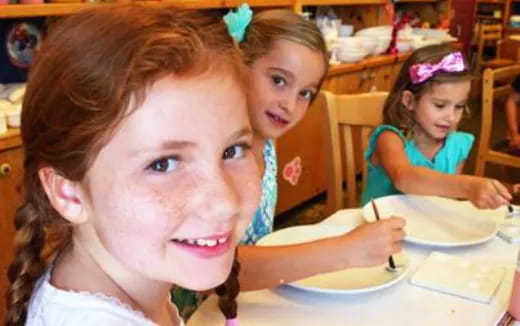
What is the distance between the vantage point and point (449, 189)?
142cm

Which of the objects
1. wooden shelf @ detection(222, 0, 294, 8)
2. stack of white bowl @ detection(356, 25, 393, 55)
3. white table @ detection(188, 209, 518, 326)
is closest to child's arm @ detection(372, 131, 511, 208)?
white table @ detection(188, 209, 518, 326)

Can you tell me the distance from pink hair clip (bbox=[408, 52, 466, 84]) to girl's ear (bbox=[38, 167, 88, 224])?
4.57 ft

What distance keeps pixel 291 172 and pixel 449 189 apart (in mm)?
1481

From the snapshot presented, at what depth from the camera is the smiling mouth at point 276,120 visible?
1.42m

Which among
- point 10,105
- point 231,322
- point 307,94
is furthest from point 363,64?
point 231,322

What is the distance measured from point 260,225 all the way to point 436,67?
0.81 metres

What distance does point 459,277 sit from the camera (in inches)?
40.4

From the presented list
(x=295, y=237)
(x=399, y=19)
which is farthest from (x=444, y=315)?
(x=399, y=19)

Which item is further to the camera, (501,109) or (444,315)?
(501,109)

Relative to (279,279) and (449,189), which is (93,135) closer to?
(279,279)

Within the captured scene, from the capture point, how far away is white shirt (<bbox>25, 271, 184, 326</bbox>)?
65 centimetres

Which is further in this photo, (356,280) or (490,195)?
(490,195)

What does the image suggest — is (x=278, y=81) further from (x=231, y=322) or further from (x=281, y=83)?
(x=231, y=322)

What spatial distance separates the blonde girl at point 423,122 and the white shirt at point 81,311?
1097 mm
